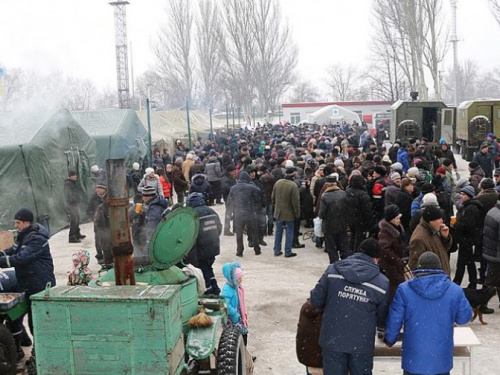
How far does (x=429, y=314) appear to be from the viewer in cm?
459

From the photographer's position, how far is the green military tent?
18.6 m

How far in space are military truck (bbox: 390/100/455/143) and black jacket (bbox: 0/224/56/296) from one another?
58.5 feet

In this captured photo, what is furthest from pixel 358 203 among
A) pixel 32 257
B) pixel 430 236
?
pixel 32 257

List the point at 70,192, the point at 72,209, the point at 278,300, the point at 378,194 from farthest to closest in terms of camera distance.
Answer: the point at 70,192, the point at 72,209, the point at 378,194, the point at 278,300

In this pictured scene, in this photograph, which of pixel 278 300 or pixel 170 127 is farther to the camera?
pixel 170 127

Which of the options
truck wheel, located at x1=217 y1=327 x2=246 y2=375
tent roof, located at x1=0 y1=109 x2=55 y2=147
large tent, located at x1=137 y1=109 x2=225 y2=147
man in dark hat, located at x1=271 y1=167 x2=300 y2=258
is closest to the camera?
truck wheel, located at x1=217 y1=327 x2=246 y2=375

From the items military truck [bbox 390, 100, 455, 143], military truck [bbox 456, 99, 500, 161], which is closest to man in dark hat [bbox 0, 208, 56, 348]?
military truck [bbox 390, 100, 455, 143]

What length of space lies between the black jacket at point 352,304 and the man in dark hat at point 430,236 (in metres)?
2.30

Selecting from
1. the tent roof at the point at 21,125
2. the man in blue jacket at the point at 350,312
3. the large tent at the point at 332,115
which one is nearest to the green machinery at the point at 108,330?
the man in blue jacket at the point at 350,312

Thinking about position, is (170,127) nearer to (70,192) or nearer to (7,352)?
(70,192)

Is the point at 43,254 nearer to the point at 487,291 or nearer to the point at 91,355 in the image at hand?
the point at 91,355

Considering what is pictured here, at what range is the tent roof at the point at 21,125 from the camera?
14.2 m

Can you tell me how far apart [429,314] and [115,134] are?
15.6 meters

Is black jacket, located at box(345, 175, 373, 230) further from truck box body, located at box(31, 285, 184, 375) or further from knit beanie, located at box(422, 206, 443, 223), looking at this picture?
truck box body, located at box(31, 285, 184, 375)
